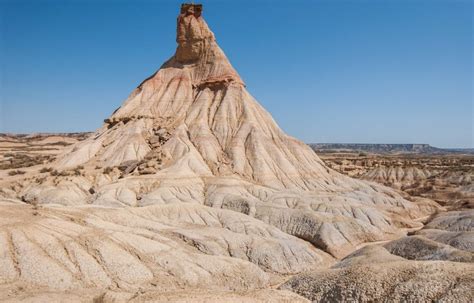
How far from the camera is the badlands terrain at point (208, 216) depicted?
2278cm

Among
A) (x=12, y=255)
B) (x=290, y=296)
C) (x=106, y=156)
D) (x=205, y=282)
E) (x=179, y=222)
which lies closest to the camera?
(x=290, y=296)

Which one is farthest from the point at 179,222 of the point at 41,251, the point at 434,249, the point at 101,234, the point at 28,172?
the point at 28,172

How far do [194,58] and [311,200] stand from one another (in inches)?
1747

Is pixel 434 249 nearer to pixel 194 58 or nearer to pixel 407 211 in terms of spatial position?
pixel 407 211

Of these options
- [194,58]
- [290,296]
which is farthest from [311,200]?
[194,58]

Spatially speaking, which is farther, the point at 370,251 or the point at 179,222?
the point at 179,222

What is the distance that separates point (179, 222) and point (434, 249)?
78.4ft

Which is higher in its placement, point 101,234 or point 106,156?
point 106,156

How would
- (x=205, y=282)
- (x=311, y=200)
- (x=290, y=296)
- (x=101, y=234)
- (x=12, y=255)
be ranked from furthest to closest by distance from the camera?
1. (x=311, y=200)
2. (x=101, y=234)
3. (x=205, y=282)
4. (x=12, y=255)
5. (x=290, y=296)

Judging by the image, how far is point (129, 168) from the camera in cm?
6366

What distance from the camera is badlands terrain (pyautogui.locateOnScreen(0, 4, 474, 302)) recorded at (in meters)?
22.8

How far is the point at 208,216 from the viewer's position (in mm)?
44812

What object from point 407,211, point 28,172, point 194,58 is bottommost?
point 407,211

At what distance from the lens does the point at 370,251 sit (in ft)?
111
